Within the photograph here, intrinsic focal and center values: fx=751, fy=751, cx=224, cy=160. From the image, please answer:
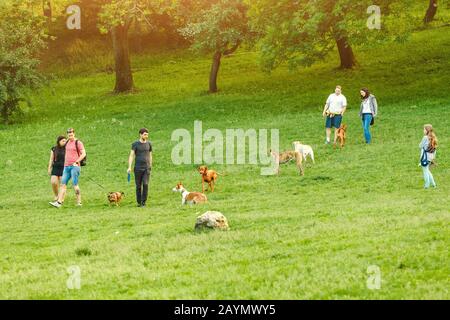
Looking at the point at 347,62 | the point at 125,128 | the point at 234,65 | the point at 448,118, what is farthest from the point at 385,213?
the point at 234,65

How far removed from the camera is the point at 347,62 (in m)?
51.5

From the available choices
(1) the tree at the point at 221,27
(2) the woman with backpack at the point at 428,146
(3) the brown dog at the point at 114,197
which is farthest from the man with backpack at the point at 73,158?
(1) the tree at the point at 221,27

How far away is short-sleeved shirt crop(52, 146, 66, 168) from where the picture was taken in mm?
23834

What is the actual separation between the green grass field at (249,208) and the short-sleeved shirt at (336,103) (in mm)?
1623

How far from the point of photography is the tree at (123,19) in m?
48.6

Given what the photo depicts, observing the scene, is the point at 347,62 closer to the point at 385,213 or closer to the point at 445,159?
the point at 445,159

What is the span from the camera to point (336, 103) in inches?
1165

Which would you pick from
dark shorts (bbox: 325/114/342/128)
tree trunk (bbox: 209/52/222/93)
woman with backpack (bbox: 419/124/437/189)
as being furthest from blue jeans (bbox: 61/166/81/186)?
tree trunk (bbox: 209/52/222/93)

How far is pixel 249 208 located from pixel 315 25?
74.9ft

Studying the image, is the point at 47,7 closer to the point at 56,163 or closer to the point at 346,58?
the point at 346,58

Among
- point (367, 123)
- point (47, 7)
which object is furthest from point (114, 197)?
point (47, 7)

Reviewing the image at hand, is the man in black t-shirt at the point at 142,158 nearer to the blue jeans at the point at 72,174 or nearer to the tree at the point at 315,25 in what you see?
the blue jeans at the point at 72,174

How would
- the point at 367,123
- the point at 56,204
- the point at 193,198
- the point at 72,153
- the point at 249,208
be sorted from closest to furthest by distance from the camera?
the point at 249,208
the point at 193,198
the point at 72,153
the point at 56,204
the point at 367,123

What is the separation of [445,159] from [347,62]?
86.8 feet
